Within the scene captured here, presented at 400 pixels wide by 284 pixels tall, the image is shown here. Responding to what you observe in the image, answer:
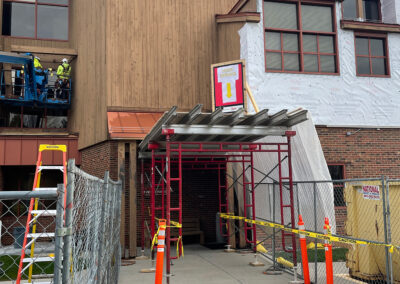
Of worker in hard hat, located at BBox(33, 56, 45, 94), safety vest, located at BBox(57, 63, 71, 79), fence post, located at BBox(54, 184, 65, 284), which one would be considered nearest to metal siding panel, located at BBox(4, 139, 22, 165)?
worker in hard hat, located at BBox(33, 56, 45, 94)

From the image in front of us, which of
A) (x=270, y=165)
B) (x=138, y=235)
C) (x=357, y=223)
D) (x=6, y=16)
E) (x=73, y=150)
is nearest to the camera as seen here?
(x=357, y=223)

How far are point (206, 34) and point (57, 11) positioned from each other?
737 cm

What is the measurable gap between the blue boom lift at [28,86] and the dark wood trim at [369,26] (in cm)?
1103

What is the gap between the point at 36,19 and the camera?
1747 cm

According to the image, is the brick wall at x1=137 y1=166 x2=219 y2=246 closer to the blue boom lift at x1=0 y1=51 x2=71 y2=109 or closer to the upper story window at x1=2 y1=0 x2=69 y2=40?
the blue boom lift at x1=0 y1=51 x2=71 y2=109

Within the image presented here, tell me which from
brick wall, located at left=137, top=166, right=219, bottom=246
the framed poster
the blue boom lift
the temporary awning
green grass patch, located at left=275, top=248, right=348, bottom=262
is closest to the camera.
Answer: green grass patch, located at left=275, top=248, right=348, bottom=262

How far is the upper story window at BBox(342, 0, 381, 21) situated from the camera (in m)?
16.6

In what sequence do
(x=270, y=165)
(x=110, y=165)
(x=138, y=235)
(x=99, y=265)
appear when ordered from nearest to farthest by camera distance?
(x=99, y=265), (x=270, y=165), (x=110, y=165), (x=138, y=235)

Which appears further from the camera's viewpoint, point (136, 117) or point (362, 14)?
point (362, 14)

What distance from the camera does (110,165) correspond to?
12688 millimetres

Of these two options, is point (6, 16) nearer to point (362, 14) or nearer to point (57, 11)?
point (57, 11)

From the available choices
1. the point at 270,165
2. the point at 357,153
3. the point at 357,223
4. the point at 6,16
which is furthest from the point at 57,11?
the point at 357,223

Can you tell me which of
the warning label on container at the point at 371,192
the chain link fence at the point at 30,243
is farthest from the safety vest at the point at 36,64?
the warning label on container at the point at 371,192

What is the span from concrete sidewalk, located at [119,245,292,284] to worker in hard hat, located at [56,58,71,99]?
8.71m
